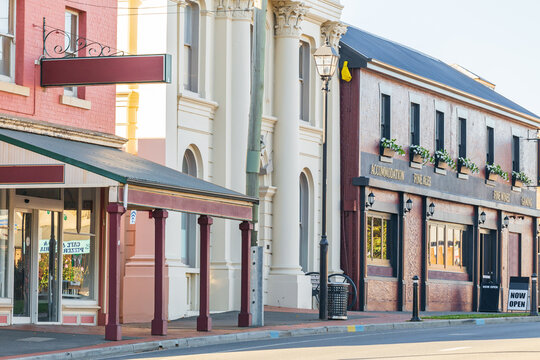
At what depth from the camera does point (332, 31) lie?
3100 cm

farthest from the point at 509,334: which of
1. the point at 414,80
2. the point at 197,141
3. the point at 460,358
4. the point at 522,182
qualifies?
the point at 522,182

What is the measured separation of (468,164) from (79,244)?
746 inches

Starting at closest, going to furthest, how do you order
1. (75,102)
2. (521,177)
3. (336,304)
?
(75,102), (336,304), (521,177)

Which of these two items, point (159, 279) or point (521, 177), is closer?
point (159, 279)

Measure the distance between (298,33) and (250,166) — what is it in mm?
8151

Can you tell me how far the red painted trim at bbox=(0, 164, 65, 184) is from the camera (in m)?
17.6

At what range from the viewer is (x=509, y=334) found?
20.8 meters

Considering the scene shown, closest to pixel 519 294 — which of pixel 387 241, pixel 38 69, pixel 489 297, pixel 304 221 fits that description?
pixel 489 297

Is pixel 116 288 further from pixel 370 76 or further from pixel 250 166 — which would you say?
pixel 370 76

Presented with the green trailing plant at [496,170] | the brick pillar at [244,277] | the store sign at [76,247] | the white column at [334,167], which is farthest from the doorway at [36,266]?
the green trailing plant at [496,170]

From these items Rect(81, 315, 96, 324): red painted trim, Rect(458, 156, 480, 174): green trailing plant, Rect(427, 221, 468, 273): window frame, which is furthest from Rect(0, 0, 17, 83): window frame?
Rect(458, 156, 480, 174): green trailing plant

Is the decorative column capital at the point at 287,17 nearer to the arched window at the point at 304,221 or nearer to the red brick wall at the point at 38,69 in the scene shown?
the arched window at the point at 304,221

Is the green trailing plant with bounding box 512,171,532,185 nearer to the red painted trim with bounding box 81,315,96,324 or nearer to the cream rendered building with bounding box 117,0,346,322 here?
the cream rendered building with bounding box 117,0,346,322

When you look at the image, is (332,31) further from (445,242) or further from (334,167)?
(445,242)
